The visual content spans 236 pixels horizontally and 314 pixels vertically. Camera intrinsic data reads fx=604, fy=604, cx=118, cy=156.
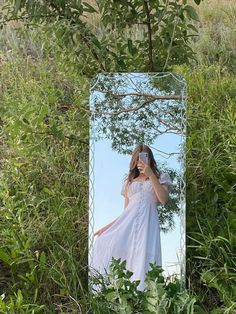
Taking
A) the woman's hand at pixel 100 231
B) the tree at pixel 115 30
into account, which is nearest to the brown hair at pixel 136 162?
the woman's hand at pixel 100 231

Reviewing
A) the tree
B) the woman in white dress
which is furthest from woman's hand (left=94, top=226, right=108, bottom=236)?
the tree

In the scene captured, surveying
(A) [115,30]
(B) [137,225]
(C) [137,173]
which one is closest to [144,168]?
(C) [137,173]

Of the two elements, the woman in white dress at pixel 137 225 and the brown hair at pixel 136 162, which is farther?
the brown hair at pixel 136 162

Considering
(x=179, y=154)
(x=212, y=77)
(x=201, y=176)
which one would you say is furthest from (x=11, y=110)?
(x=212, y=77)

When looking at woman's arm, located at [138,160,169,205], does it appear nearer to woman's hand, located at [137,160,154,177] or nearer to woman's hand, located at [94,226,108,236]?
woman's hand, located at [137,160,154,177]

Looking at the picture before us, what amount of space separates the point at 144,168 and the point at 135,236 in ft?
0.80

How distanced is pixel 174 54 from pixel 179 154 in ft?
1.59

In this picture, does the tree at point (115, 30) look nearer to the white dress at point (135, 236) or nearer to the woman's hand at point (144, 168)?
the woman's hand at point (144, 168)

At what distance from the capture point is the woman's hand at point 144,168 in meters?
2.11

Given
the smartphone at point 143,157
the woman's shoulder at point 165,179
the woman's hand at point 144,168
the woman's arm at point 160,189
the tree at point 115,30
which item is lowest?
the woman's arm at point 160,189

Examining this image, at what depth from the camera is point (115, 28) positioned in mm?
2303

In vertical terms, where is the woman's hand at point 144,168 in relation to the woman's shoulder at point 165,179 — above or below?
above

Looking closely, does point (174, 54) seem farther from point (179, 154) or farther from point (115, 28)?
point (179, 154)

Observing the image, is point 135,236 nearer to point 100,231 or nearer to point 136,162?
point 100,231
